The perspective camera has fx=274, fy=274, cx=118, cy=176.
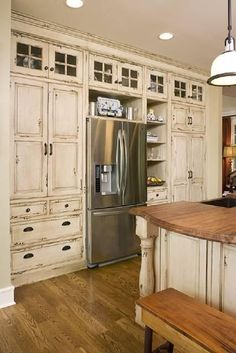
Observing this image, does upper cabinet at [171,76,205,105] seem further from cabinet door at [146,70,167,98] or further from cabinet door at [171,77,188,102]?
cabinet door at [146,70,167,98]

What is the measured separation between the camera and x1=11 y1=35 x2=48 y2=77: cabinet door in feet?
8.86

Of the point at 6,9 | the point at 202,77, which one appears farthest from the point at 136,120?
the point at 6,9

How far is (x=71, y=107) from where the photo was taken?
3062 millimetres

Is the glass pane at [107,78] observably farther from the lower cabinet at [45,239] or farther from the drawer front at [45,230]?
the drawer front at [45,230]

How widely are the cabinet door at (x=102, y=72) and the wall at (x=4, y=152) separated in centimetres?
108

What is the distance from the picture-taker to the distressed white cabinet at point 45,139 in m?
2.73

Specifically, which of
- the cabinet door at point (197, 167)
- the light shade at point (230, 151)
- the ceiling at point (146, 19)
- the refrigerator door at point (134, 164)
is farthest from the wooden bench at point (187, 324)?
the light shade at point (230, 151)

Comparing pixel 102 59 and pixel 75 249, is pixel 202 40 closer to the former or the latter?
pixel 102 59

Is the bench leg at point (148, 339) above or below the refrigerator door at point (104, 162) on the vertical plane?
below

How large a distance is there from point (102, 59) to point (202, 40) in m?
1.22

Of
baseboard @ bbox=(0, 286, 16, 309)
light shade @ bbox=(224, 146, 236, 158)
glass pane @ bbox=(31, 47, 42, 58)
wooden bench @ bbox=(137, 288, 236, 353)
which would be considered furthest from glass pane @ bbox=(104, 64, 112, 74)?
light shade @ bbox=(224, 146, 236, 158)

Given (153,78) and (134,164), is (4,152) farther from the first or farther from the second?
(153,78)

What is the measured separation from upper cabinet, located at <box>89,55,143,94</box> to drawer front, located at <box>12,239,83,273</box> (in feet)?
6.21

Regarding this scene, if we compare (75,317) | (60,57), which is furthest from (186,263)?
(60,57)
